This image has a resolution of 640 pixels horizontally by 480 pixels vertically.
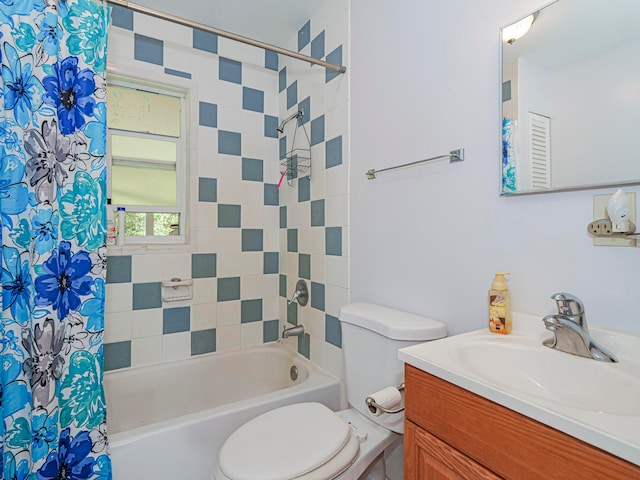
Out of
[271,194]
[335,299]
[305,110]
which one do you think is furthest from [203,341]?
[305,110]

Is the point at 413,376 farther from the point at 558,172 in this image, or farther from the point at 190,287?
the point at 190,287

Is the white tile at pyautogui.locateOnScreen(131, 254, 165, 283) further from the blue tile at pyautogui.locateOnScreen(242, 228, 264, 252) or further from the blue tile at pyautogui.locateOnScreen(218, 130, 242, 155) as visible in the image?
the blue tile at pyautogui.locateOnScreen(218, 130, 242, 155)

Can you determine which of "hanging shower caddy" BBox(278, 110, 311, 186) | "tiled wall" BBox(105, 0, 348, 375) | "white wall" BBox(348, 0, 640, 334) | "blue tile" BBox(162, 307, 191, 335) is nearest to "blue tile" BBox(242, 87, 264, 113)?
"tiled wall" BBox(105, 0, 348, 375)

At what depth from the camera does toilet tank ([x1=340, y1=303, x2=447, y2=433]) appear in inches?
44.5

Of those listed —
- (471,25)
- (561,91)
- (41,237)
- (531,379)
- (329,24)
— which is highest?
(329,24)

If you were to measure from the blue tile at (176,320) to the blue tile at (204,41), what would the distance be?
5.07ft

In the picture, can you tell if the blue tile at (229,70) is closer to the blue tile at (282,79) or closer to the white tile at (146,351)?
the blue tile at (282,79)

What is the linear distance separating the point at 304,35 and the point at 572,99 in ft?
5.24

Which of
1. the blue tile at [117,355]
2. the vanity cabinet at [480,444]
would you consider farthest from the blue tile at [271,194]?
the vanity cabinet at [480,444]

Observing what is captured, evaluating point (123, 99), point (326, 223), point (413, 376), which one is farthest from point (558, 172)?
point (123, 99)

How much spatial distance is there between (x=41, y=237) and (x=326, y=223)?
46.0 inches

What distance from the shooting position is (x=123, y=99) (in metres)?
1.92

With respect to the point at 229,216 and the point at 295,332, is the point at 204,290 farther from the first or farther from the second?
the point at 295,332

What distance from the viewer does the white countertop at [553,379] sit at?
496 millimetres
